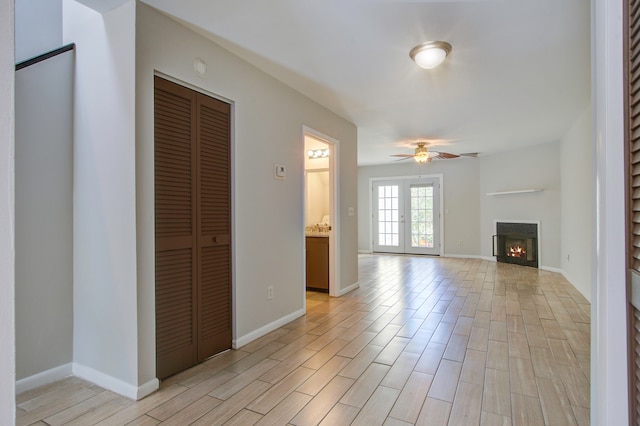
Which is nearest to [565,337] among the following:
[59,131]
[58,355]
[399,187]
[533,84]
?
[533,84]

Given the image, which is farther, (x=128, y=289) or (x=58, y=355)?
(x=58, y=355)

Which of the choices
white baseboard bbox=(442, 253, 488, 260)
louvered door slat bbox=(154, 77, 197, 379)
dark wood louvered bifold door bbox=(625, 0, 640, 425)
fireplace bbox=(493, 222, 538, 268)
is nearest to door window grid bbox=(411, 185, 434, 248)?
white baseboard bbox=(442, 253, 488, 260)

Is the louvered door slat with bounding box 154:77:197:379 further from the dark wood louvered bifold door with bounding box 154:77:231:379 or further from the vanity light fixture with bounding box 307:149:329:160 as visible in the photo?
the vanity light fixture with bounding box 307:149:329:160

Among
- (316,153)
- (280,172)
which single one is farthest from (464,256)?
(280,172)

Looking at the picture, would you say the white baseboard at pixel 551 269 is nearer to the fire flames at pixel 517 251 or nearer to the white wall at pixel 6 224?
the fire flames at pixel 517 251

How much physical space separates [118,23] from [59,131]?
0.88 m

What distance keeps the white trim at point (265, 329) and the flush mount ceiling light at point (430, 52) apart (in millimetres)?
2692

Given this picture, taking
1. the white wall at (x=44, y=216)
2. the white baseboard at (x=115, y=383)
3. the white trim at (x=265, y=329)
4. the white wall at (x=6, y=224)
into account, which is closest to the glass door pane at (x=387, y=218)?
Result: the white trim at (x=265, y=329)

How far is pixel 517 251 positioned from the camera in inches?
275

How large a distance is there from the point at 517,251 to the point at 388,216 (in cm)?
314

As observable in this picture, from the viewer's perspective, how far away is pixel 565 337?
9.86 ft

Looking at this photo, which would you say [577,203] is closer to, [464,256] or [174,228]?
[464,256]

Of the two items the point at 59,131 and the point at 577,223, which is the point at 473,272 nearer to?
the point at 577,223

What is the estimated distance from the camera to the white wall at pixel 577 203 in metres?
4.23
